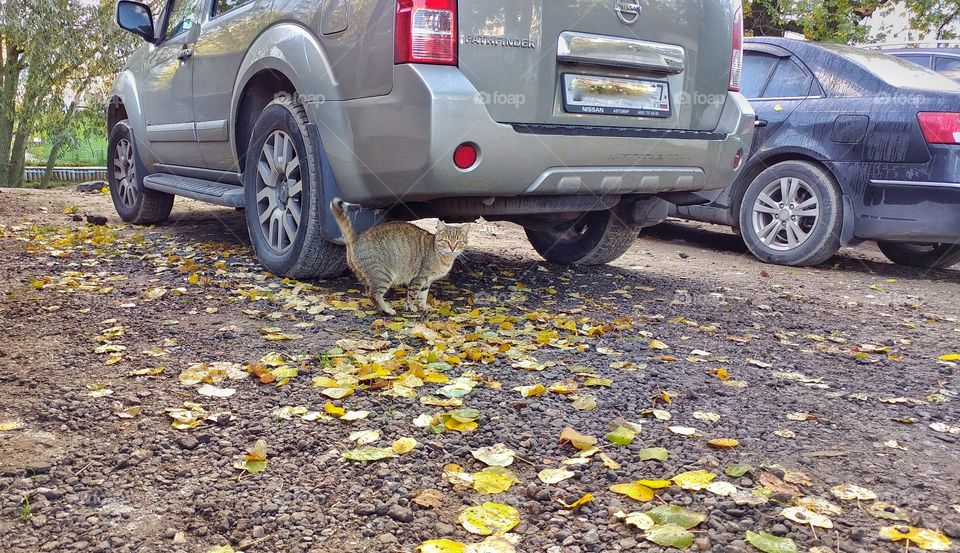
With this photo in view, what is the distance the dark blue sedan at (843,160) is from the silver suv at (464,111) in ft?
3.15

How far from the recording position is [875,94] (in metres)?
5.50

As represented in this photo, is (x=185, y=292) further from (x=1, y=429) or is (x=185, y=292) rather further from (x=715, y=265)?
(x=715, y=265)

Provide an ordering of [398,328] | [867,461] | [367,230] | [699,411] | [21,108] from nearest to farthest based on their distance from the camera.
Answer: [867,461], [699,411], [398,328], [367,230], [21,108]

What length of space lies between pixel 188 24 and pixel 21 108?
1436cm

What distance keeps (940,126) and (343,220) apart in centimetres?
406

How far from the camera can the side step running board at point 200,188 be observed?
4.66 metres

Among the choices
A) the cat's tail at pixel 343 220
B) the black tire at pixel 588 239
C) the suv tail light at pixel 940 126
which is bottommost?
the black tire at pixel 588 239

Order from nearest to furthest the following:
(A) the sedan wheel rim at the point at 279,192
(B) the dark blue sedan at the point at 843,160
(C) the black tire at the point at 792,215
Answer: (A) the sedan wheel rim at the point at 279,192 < (B) the dark blue sedan at the point at 843,160 < (C) the black tire at the point at 792,215

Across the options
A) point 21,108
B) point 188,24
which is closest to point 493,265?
point 188,24

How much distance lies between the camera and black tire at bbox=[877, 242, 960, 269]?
6.16 metres

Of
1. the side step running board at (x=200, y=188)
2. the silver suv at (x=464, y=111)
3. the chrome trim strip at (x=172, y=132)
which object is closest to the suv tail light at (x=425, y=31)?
the silver suv at (x=464, y=111)

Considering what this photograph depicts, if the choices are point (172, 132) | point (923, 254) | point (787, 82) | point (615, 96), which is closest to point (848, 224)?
point (923, 254)

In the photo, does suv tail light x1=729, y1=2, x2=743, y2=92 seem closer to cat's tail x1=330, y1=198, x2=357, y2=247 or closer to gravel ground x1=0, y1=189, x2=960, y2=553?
gravel ground x1=0, y1=189, x2=960, y2=553

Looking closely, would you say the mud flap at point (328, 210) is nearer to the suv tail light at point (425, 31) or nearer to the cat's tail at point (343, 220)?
the cat's tail at point (343, 220)
